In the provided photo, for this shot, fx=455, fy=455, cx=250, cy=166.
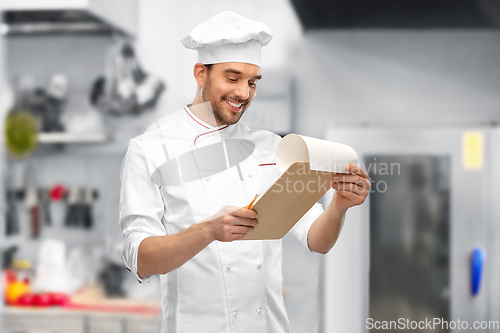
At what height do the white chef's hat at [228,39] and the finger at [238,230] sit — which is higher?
the white chef's hat at [228,39]

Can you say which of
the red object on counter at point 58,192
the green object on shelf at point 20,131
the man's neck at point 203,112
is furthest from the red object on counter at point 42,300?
the man's neck at point 203,112

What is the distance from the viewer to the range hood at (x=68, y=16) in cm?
160

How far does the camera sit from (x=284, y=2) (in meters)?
1.76

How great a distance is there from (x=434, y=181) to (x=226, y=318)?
3.16ft

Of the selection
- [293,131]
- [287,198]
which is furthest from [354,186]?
[293,131]

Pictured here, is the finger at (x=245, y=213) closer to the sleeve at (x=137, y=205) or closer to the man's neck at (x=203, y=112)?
the sleeve at (x=137, y=205)

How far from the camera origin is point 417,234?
158 cm

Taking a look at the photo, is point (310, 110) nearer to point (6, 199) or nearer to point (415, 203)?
point (415, 203)

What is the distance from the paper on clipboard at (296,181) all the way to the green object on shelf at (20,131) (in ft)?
4.49

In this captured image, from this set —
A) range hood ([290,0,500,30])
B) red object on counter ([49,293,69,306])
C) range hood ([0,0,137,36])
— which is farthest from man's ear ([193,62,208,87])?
red object on counter ([49,293,69,306])

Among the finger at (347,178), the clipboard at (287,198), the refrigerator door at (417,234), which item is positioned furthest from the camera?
the refrigerator door at (417,234)

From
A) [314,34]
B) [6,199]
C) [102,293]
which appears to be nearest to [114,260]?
[102,293]

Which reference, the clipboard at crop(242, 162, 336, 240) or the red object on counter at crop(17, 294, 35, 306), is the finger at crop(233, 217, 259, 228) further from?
the red object on counter at crop(17, 294, 35, 306)

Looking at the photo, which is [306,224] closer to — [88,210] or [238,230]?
[238,230]
